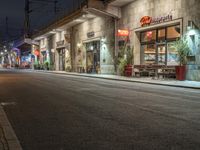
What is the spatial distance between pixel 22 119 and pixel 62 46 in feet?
162

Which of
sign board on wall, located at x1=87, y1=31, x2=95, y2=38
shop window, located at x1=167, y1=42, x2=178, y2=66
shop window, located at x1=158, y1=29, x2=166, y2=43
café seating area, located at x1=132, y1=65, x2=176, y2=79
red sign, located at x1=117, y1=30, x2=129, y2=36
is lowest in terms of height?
café seating area, located at x1=132, y1=65, x2=176, y2=79

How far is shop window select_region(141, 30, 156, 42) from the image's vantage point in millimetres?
Result: 33094

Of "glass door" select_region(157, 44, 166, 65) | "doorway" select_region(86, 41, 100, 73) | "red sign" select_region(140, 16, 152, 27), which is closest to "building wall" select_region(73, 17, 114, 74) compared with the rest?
"doorway" select_region(86, 41, 100, 73)

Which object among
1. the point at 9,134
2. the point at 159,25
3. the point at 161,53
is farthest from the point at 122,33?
the point at 9,134

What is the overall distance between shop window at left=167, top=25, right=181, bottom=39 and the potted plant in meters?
2.26

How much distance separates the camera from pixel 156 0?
31516 mm

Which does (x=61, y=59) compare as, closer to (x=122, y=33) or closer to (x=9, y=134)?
(x=122, y=33)

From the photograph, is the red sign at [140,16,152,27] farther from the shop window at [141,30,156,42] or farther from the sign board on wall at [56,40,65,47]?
the sign board on wall at [56,40,65,47]

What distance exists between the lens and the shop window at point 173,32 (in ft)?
95.9

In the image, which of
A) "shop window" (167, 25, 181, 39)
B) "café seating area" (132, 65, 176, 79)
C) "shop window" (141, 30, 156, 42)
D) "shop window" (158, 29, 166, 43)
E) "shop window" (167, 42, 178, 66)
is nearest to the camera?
"café seating area" (132, 65, 176, 79)

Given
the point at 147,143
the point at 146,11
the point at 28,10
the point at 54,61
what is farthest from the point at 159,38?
the point at 28,10

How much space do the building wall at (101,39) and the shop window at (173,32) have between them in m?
10.3

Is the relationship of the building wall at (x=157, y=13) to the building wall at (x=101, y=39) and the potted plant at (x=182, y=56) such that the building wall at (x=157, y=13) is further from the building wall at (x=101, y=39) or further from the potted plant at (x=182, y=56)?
the building wall at (x=101, y=39)

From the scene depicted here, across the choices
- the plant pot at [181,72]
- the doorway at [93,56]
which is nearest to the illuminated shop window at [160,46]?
the plant pot at [181,72]
